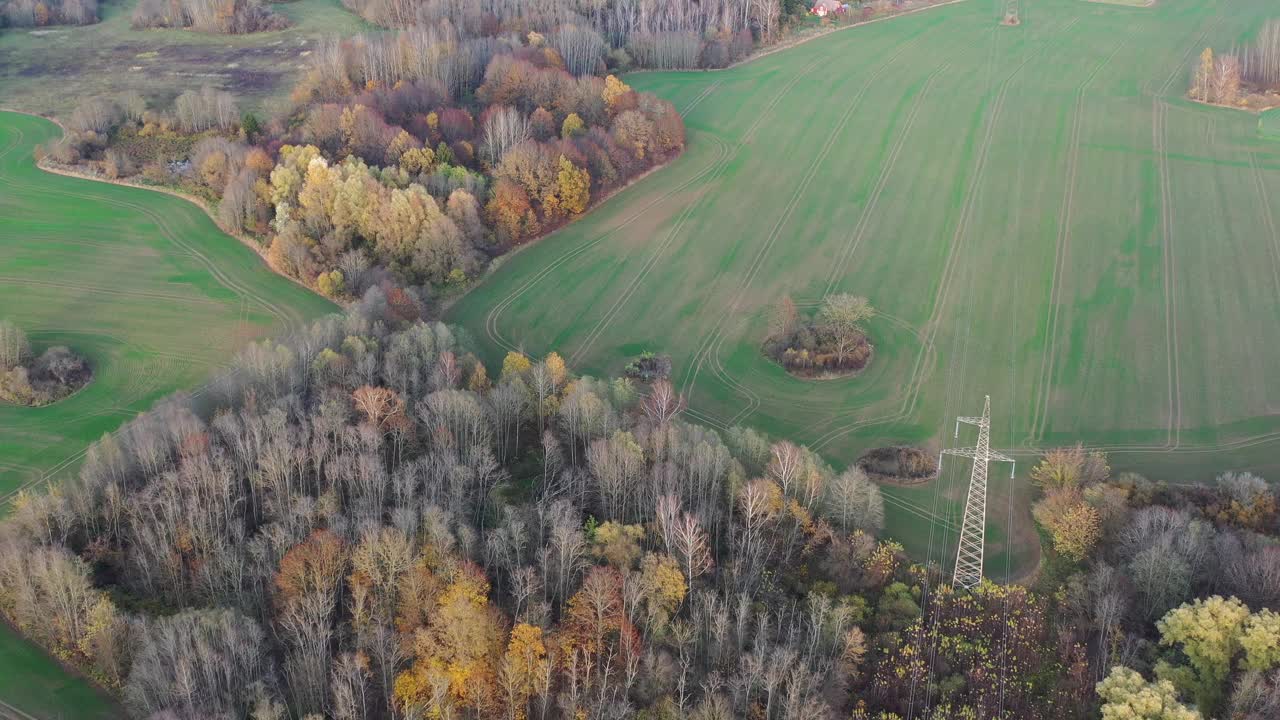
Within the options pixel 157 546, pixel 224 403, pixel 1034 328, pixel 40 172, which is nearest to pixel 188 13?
pixel 40 172

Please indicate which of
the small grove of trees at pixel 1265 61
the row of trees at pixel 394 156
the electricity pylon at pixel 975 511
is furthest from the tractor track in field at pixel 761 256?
the small grove of trees at pixel 1265 61

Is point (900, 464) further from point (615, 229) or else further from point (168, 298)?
point (168, 298)

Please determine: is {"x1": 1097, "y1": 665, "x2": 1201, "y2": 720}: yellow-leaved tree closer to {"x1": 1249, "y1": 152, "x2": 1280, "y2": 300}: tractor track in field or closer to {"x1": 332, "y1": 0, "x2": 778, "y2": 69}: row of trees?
{"x1": 1249, "y1": 152, "x2": 1280, "y2": 300}: tractor track in field

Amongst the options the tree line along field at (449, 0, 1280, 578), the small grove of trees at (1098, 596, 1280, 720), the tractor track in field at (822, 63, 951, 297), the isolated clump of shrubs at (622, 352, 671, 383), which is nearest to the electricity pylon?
the tree line along field at (449, 0, 1280, 578)

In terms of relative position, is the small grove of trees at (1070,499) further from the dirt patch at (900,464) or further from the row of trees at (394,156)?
the row of trees at (394,156)

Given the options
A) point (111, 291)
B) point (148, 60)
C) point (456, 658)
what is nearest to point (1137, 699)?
point (456, 658)
